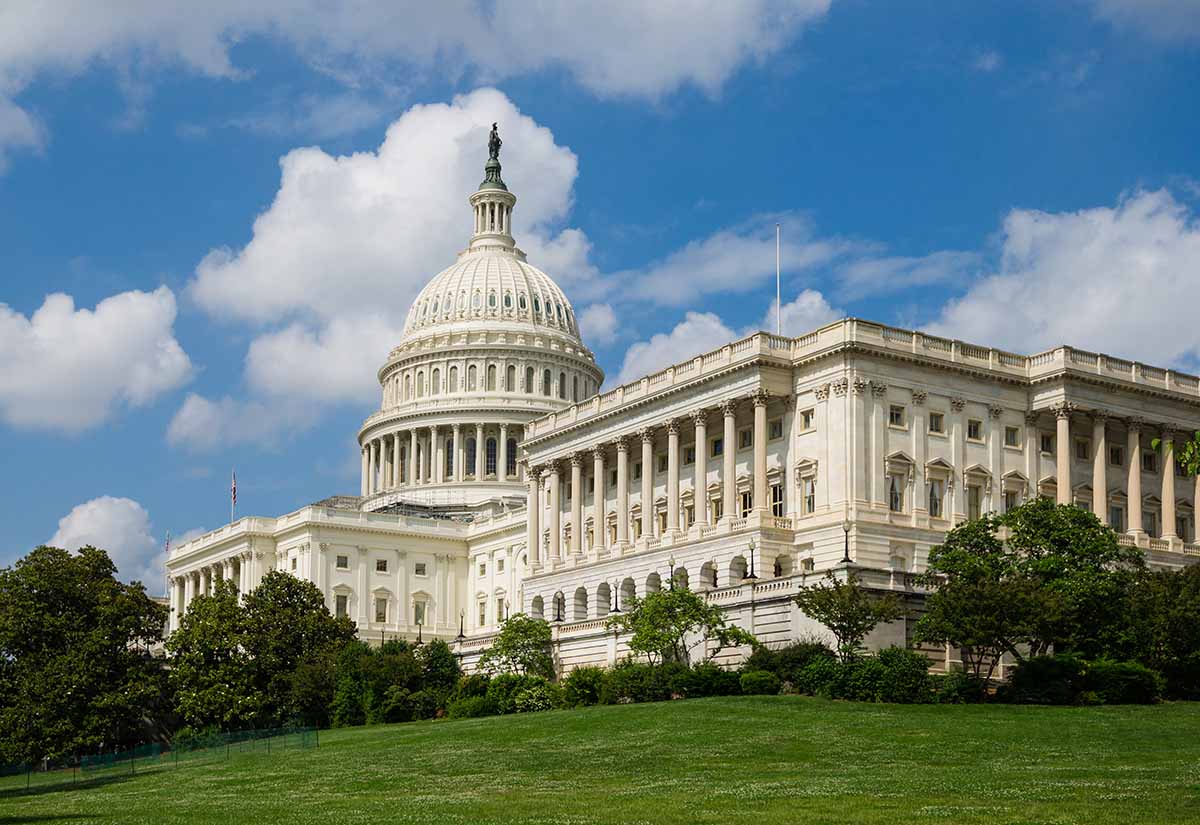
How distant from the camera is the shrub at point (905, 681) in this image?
70.7 meters

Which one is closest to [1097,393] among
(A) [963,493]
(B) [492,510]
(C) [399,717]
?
(A) [963,493]

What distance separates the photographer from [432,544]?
152 metres

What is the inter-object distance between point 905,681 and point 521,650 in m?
29.6

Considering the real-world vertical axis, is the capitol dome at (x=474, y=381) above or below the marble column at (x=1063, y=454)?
above

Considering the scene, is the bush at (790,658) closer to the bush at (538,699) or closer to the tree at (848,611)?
the tree at (848,611)

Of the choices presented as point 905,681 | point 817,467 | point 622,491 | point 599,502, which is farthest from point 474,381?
point 905,681

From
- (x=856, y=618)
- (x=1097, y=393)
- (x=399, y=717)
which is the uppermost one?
(x=1097, y=393)

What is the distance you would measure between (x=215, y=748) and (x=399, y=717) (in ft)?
50.5

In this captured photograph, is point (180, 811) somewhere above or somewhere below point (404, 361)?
below

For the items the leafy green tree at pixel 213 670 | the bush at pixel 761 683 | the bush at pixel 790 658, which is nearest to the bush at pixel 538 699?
the bush at pixel 790 658

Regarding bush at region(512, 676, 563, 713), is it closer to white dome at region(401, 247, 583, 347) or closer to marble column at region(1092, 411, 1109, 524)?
marble column at region(1092, 411, 1109, 524)

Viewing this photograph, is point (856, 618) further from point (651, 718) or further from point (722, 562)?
point (722, 562)

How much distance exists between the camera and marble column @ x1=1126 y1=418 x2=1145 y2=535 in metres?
102

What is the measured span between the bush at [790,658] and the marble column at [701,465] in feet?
85.9
